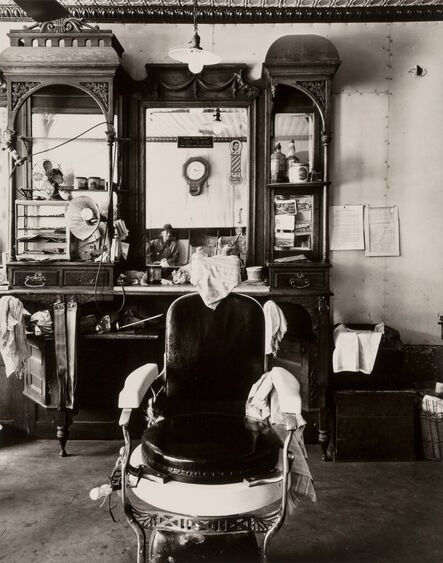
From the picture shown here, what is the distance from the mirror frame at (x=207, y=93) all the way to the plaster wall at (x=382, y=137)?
0.13m

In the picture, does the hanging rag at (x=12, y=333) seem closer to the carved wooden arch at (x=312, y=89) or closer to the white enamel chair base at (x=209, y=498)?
→ the white enamel chair base at (x=209, y=498)

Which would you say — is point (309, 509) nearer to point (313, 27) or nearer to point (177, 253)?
point (177, 253)

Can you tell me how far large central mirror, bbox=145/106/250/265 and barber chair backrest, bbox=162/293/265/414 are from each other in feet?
5.22

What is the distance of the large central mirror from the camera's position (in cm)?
409

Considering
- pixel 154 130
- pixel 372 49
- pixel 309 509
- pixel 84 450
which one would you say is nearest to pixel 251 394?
pixel 309 509

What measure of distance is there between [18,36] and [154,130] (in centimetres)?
110

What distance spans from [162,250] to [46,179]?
96cm

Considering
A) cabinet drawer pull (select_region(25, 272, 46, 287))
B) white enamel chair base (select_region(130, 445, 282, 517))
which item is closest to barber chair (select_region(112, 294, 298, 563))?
white enamel chair base (select_region(130, 445, 282, 517))

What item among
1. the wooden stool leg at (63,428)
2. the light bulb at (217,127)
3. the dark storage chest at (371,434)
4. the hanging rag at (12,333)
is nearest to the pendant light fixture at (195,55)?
the light bulb at (217,127)

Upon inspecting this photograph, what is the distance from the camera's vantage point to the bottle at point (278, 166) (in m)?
3.93

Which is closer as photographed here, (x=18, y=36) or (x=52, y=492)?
(x=52, y=492)

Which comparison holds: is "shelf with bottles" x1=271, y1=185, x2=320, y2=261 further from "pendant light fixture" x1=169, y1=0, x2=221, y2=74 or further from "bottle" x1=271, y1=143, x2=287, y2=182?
"pendant light fixture" x1=169, y1=0, x2=221, y2=74

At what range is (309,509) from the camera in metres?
2.88

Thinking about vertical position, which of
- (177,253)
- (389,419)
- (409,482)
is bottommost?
(409,482)
